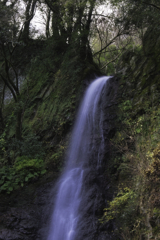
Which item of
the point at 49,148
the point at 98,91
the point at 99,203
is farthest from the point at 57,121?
the point at 99,203

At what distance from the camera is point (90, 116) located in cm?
959

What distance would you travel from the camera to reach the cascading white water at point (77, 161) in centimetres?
596

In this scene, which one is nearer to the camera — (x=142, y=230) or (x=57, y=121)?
(x=142, y=230)

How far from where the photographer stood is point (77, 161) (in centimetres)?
827

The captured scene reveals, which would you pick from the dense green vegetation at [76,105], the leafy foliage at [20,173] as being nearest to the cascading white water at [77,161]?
the dense green vegetation at [76,105]

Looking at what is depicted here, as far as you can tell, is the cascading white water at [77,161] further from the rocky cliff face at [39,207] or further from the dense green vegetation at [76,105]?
the dense green vegetation at [76,105]

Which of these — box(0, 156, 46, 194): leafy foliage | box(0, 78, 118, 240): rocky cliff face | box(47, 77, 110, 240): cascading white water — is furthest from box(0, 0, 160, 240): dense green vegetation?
box(47, 77, 110, 240): cascading white water

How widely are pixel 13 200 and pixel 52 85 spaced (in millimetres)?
8388

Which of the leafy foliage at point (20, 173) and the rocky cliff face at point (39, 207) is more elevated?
the leafy foliage at point (20, 173)

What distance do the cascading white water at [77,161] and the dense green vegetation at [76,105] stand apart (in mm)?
610

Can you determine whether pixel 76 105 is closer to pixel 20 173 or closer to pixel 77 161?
pixel 77 161

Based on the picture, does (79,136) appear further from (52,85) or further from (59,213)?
(52,85)

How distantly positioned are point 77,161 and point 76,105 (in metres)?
3.52

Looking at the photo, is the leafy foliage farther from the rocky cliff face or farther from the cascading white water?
the cascading white water
